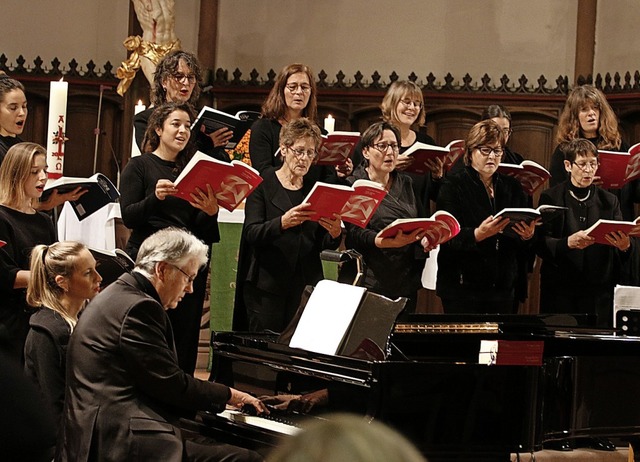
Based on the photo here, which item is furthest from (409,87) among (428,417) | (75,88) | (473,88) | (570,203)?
(75,88)

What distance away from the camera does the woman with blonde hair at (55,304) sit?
383 cm

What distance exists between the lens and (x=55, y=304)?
3.95m

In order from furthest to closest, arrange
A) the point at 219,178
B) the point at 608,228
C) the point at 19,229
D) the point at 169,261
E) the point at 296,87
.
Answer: the point at 608,228 < the point at 296,87 < the point at 219,178 < the point at 19,229 < the point at 169,261

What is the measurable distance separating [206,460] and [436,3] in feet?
25.7

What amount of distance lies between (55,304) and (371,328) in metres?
1.10

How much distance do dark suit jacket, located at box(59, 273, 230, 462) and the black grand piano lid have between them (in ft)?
2.28

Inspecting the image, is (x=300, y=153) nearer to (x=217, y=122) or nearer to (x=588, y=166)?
(x=217, y=122)

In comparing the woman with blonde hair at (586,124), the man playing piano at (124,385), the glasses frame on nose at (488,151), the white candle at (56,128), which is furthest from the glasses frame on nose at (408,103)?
the man playing piano at (124,385)

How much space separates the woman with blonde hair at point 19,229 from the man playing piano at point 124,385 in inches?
40.3

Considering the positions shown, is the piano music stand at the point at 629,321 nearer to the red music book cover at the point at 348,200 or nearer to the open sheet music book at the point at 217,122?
the red music book cover at the point at 348,200

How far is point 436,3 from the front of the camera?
10.8m

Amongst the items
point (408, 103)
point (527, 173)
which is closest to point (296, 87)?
point (408, 103)

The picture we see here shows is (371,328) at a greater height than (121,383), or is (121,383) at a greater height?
(371,328)

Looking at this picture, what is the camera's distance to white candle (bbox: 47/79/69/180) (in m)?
6.04
